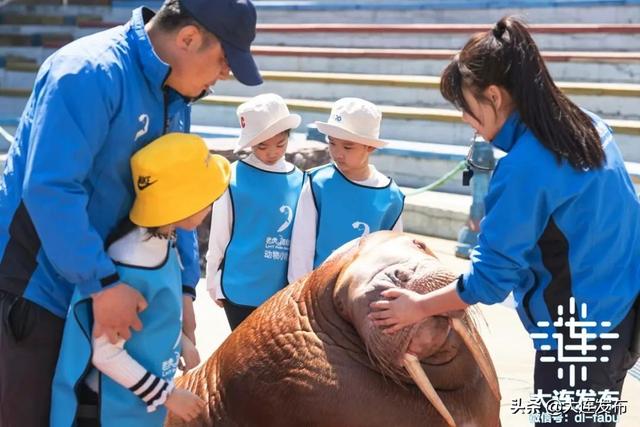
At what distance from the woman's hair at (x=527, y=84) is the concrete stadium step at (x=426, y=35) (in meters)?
8.30

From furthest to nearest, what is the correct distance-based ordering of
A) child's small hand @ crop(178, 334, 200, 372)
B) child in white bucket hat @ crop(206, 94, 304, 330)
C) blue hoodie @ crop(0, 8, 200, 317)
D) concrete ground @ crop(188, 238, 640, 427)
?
concrete ground @ crop(188, 238, 640, 427)
child in white bucket hat @ crop(206, 94, 304, 330)
child's small hand @ crop(178, 334, 200, 372)
blue hoodie @ crop(0, 8, 200, 317)

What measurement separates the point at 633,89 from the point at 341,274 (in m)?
A: 7.36

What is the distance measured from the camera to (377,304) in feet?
8.64

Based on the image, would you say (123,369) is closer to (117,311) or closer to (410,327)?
(117,311)

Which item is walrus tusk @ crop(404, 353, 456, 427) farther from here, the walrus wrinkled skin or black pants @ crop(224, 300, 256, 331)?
black pants @ crop(224, 300, 256, 331)

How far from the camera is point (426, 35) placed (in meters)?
12.0

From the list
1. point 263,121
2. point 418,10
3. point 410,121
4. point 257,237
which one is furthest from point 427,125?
point 257,237

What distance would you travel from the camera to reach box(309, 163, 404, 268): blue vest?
162 inches

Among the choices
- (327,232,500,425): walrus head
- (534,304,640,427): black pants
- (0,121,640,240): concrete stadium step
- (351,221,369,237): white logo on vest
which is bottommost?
(0,121,640,240): concrete stadium step

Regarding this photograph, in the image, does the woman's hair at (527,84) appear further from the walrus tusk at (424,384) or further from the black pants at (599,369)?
the walrus tusk at (424,384)

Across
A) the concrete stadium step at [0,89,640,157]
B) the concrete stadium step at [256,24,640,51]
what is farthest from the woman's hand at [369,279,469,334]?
the concrete stadium step at [256,24,640,51]

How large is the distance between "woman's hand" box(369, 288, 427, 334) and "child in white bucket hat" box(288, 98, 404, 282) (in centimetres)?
146

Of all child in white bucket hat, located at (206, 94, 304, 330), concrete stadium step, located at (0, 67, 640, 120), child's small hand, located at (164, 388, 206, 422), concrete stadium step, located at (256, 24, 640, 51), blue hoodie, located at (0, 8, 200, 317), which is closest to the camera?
blue hoodie, located at (0, 8, 200, 317)

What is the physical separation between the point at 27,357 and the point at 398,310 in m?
0.93
